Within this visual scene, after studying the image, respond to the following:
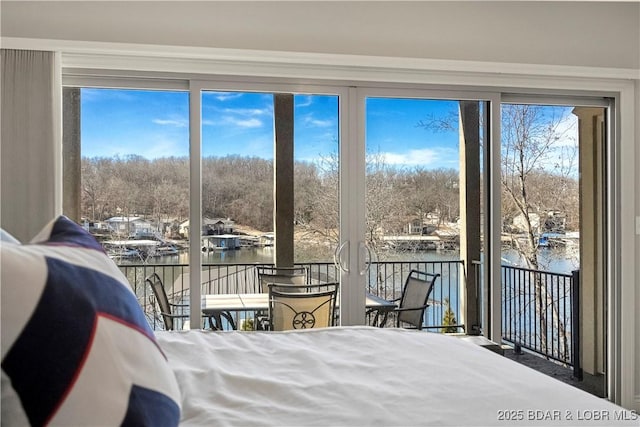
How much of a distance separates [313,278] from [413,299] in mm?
654

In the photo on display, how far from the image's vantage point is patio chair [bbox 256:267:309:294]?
3068mm

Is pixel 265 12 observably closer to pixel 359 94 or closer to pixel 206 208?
pixel 359 94

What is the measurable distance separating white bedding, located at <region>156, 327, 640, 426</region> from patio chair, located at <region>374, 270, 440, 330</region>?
151cm

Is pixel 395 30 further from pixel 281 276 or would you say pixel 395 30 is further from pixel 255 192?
pixel 281 276

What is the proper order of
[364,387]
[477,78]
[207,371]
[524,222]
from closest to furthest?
[364,387], [207,371], [477,78], [524,222]

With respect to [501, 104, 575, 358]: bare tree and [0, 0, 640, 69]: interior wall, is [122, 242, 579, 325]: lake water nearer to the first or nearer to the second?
[501, 104, 575, 358]: bare tree

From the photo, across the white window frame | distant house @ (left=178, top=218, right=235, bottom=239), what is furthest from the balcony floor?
distant house @ (left=178, top=218, right=235, bottom=239)

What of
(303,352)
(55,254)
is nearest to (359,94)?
(303,352)

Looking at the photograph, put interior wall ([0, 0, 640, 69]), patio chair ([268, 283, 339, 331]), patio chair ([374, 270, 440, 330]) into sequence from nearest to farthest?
interior wall ([0, 0, 640, 69]) → patio chair ([268, 283, 339, 331]) → patio chair ([374, 270, 440, 330])

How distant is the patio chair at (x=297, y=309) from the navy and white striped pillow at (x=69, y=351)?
7.19ft

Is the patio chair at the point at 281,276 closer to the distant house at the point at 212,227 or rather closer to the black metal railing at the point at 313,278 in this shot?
the black metal railing at the point at 313,278

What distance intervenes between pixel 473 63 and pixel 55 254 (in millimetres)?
2844

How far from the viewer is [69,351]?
0.71 metres

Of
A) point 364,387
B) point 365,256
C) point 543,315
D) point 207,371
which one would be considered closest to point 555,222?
point 543,315
